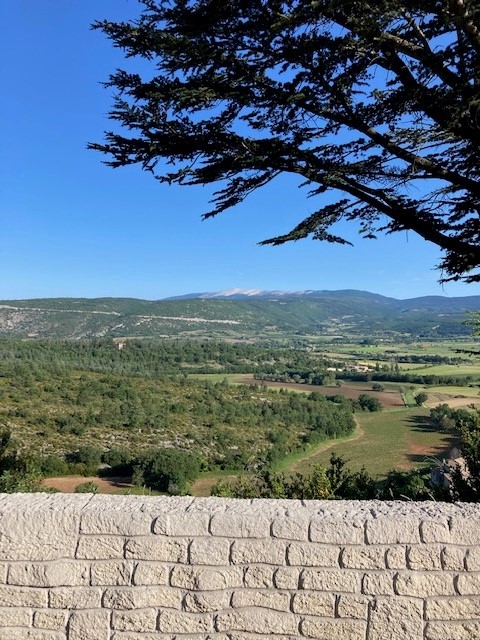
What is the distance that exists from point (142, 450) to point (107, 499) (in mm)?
26261

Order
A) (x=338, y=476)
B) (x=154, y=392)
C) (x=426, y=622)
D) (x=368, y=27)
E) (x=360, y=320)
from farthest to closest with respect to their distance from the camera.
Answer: (x=360, y=320)
(x=154, y=392)
(x=338, y=476)
(x=368, y=27)
(x=426, y=622)

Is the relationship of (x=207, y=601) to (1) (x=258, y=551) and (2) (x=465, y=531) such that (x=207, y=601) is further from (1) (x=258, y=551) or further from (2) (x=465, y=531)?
(2) (x=465, y=531)

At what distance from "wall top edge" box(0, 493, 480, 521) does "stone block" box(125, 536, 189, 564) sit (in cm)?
14

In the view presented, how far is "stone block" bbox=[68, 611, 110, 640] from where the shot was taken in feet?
7.82

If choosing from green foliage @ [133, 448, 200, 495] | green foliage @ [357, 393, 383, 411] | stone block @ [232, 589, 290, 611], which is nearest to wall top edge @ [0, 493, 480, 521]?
stone block @ [232, 589, 290, 611]

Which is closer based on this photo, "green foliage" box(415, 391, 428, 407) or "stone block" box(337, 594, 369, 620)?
"stone block" box(337, 594, 369, 620)

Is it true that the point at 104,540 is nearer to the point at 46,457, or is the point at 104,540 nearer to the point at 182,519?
the point at 182,519

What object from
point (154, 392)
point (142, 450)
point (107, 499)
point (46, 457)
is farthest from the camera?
point (154, 392)

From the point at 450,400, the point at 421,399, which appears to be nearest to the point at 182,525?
the point at 450,400

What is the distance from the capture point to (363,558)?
7.68 feet

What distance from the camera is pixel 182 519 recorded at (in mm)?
2451

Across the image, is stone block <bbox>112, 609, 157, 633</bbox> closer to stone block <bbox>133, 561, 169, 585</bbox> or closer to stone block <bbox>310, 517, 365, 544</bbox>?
stone block <bbox>133, 561, 169, 585</bbox>

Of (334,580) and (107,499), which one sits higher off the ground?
(107,499)

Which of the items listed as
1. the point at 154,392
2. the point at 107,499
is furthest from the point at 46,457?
the point at 107,499
